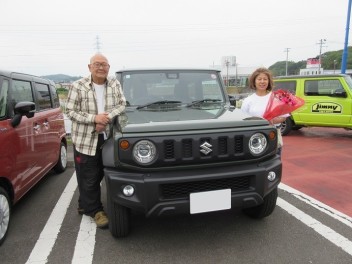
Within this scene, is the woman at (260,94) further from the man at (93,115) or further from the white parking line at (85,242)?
the white parking line at (85,242)

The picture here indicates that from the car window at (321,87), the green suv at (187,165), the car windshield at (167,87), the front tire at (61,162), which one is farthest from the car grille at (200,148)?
the car window at (321,87)

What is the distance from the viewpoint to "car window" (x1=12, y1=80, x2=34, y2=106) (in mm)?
3649

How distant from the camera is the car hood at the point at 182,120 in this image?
270cm

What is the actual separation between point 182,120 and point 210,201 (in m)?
0.75

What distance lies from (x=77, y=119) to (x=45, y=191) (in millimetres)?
2103

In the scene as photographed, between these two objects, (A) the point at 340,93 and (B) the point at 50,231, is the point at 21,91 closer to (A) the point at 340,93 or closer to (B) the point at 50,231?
(B) the point at 50,231

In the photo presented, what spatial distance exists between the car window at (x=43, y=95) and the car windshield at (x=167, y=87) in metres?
1.50

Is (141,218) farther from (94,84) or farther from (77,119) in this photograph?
(94,84)

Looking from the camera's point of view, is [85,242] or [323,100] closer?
[85,242]

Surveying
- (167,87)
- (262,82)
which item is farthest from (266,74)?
(167,87)

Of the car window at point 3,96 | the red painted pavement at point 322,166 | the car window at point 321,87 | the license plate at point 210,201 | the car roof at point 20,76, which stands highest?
the car roof at point 20,76

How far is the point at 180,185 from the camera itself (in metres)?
2.70

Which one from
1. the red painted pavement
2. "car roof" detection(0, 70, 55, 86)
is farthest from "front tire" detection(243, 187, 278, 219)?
"car roof" detection(0, 70, 55, 86)

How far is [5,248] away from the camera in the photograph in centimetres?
305
